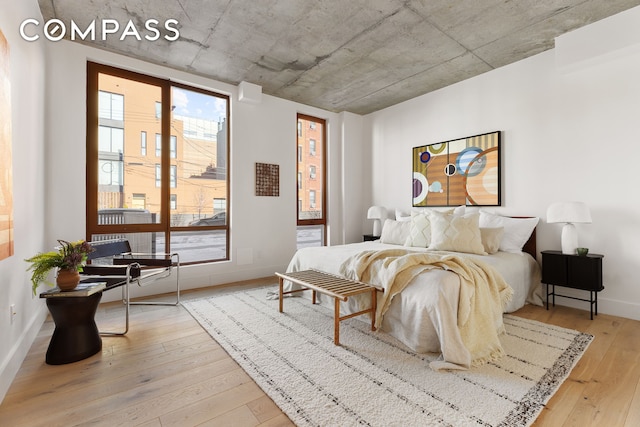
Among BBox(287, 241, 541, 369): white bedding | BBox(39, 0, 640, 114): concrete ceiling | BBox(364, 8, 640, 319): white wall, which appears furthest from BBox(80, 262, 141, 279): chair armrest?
BBox(364, 8, 640, 319): white wall

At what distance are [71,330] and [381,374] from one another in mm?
2203

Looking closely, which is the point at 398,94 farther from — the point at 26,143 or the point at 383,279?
the point at 26,143

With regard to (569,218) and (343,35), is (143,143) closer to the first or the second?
(343,35)

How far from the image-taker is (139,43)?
3312mm

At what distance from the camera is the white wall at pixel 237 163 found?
10.2ft

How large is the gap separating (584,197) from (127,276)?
4.58 meters

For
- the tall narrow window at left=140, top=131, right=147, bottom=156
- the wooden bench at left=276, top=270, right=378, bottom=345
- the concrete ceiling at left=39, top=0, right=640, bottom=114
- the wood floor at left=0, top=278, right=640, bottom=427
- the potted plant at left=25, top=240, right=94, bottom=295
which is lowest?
the wood floor at left=0, top=278, right=640, bottom=427

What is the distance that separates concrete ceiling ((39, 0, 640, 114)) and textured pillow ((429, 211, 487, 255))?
6.42 ft

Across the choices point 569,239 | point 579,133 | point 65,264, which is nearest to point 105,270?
point 65,264

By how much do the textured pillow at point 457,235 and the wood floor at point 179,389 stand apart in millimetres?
1165

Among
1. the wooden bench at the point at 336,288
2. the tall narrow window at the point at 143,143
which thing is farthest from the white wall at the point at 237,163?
the wooden bench at the point at 336,288

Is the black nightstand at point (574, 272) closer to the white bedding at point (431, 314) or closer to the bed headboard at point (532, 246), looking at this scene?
the bed headboard at point (532, 246)

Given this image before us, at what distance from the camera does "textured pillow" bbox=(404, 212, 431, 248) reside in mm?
3627

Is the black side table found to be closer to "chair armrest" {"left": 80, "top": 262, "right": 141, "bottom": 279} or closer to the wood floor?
the wood floor
